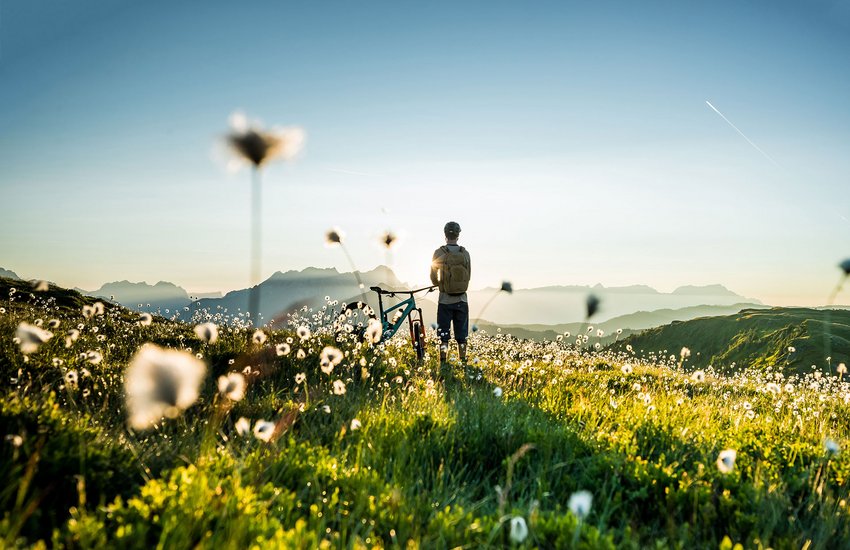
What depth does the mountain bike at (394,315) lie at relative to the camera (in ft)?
40.5

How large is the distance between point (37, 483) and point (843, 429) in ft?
28.5

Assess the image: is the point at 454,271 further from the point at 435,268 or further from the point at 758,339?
the point at 758,339

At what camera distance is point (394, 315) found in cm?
1330

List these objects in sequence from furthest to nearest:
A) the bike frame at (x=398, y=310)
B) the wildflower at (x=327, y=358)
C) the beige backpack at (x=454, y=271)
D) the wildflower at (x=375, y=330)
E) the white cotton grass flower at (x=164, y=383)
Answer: the bike frame at (x=398, y=310) → the beige backpack at (x=454, y=271) → the wildflower at (x=375, y=330) → the wildflower at (x=327, y=358) → the white cotton grass flower at (x=164, y=383)

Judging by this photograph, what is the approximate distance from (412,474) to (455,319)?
8531mm

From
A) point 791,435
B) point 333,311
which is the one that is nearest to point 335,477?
point 791,435

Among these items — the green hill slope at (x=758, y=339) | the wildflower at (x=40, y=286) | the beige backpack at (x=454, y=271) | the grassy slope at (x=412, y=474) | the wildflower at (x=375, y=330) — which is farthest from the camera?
the green hill slope at (x=758, y=339)

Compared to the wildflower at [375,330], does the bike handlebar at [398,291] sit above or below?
above

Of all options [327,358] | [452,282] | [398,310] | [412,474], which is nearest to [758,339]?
[398,310]

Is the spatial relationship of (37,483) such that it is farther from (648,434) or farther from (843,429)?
(843,429)

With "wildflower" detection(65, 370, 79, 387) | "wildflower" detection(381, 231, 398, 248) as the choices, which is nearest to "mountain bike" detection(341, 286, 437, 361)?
"wildflower" detection(381, 231, 398, 248)

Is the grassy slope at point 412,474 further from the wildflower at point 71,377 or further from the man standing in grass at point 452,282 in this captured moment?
the man standing in grass at point 452,282

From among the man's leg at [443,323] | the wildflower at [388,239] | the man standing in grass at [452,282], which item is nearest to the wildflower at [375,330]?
the wildflower at [388,239]

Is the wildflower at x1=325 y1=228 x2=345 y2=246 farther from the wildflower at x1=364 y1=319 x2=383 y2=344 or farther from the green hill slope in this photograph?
the green hill slope
